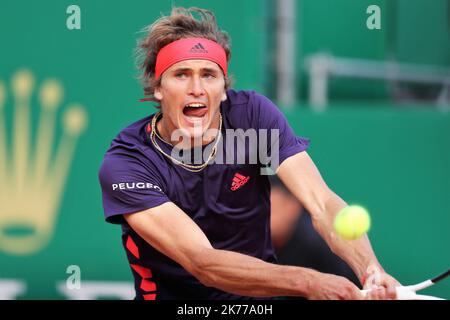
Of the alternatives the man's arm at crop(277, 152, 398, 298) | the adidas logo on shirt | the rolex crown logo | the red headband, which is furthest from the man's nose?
the rolex crown logo

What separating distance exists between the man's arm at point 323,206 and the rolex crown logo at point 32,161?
98.2 inches

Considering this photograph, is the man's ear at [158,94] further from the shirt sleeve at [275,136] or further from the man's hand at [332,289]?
the man's hand at [332,289]

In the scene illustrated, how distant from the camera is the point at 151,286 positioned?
441cm

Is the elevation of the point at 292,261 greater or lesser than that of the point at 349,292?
lesser

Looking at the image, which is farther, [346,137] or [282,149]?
[346,137]

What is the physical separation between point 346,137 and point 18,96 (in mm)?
2402

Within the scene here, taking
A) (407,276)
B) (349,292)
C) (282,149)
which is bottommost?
(407,276)

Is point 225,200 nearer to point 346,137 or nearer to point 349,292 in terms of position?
point 349,292

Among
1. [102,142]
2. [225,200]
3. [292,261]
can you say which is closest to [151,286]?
[225,200]

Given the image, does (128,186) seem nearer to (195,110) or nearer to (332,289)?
(195,110)

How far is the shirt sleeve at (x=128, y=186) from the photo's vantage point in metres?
4.08

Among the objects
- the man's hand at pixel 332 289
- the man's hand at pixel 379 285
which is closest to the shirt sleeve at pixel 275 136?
the man's hand at pixel 379 285
